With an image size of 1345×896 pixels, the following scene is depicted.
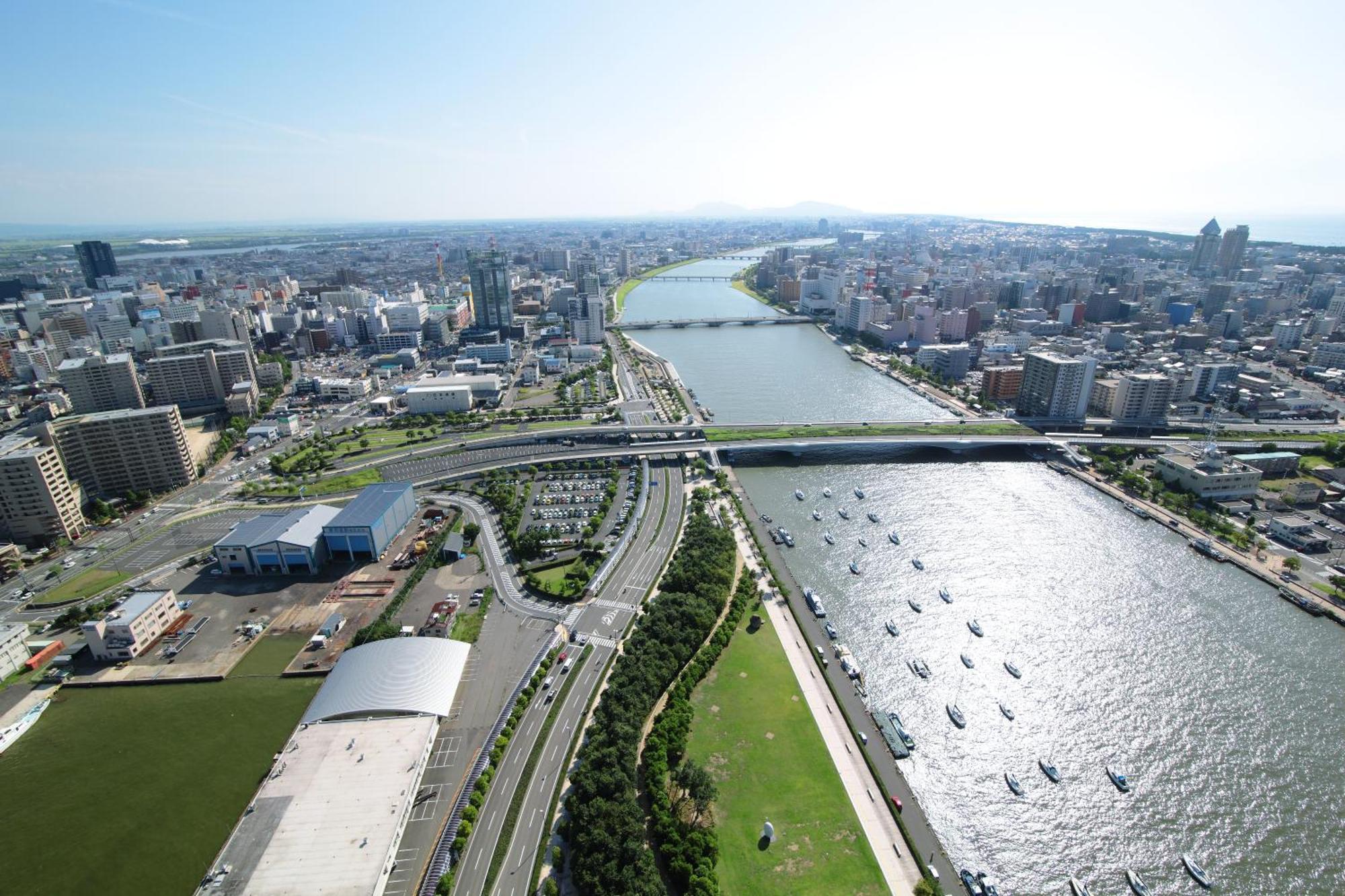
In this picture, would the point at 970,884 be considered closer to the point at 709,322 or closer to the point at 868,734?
the point at 868,734

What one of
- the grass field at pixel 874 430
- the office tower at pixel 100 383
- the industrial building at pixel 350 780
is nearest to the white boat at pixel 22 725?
the industrial building at pixel 350 780

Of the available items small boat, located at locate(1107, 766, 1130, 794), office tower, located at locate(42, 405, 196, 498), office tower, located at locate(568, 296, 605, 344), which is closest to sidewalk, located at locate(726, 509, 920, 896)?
small boat, located at locate(1107, 766, 1130, 794)

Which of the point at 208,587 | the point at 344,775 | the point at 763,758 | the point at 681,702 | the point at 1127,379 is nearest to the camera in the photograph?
the point at 344,775

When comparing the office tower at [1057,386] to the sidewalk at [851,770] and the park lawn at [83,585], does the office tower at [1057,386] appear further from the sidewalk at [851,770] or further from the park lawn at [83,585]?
the park lawn at [83,585]

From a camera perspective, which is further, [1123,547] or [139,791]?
[1123,547]

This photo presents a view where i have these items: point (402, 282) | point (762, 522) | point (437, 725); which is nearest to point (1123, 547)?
point (762, 522)

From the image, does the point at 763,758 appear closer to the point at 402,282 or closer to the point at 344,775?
the point at 344,775
